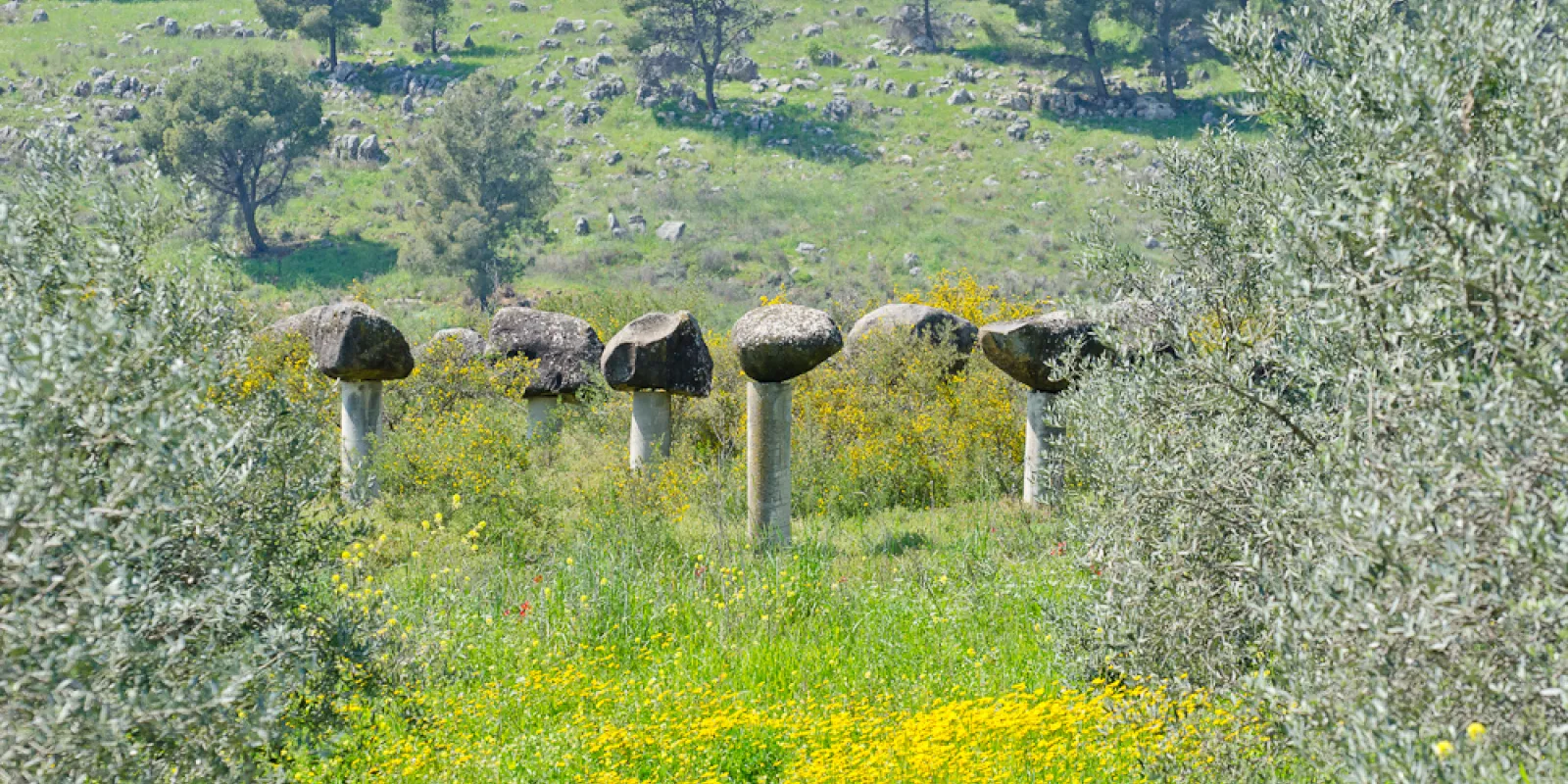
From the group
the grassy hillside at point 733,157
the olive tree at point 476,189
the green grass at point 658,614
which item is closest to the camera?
the green grass at point 658,614

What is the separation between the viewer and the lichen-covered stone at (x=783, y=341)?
9156 mm

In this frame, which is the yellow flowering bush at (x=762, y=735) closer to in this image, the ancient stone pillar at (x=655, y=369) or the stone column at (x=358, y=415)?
the ancient stone pillar at (x=655, y=369)

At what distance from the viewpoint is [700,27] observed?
157 ft

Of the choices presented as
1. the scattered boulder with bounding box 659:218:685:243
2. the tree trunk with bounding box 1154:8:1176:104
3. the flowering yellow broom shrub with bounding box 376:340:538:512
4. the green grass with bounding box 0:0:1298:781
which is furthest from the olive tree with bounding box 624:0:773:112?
the flowering yellow broom shrub with bounding box 376:340:538:512

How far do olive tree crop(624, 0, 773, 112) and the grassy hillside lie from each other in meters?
1.90

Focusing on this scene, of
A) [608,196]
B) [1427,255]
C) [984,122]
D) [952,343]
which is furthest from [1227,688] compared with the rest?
[984,122]

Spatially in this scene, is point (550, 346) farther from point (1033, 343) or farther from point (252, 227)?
point (252, 227)

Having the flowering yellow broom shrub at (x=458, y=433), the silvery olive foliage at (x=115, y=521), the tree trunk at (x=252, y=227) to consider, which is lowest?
the tree trunk at (x=252, y=227)

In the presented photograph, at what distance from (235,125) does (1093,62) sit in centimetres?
3203

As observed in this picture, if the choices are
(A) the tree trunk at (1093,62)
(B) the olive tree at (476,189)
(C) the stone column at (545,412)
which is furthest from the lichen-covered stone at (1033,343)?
(A) the tree trunk at (1093,62)

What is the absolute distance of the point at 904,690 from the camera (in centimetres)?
599

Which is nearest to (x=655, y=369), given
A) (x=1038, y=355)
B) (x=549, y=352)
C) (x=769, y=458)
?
(x=769, y=458)

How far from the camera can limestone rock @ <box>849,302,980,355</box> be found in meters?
13.8

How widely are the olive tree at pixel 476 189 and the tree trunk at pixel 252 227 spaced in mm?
6402
